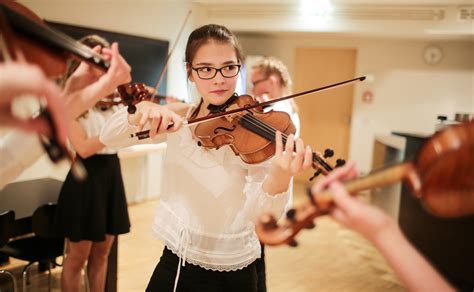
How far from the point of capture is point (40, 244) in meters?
2.31

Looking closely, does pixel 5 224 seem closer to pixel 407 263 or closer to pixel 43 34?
pixel 43 34

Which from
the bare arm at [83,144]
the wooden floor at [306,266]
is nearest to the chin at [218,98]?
the bare arm at [83,144]

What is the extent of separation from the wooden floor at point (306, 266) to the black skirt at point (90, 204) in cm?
51

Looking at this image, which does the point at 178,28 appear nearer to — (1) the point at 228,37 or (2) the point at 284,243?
(1) the point at 228,37

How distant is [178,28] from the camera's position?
4816 mm

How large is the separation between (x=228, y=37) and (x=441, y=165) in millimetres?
821

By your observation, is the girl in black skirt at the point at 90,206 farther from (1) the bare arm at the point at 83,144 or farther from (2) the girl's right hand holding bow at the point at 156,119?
(2) the girl's right hand holding bow at the point at 156,119

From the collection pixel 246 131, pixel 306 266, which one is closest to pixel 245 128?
pixel 246 131

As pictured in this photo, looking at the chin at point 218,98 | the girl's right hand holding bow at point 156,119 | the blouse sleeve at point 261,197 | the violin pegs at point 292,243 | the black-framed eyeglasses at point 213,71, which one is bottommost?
the blouse sleeve at point 261,197

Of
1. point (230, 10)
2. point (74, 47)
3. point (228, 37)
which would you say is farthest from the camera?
point (230, 10)

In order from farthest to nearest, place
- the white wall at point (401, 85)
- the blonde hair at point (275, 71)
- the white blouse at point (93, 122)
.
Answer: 1. the white wall at point (401, 85)
2. the blonde hair at point (275, 71)
3. the white blouse at point (93, 122)

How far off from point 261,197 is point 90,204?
1278mm

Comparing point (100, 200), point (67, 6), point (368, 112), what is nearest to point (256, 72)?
point (100, 200)

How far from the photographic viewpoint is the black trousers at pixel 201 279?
121 cm
